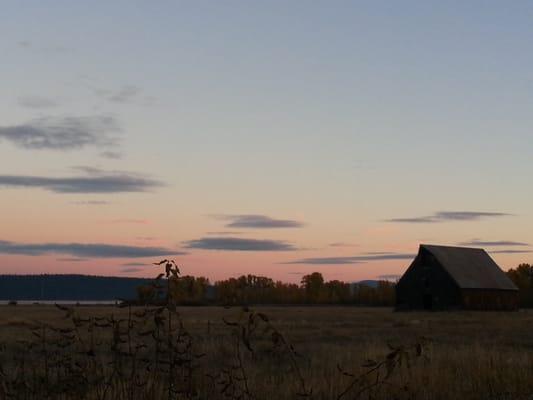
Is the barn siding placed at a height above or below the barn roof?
below

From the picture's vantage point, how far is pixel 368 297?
119562mm

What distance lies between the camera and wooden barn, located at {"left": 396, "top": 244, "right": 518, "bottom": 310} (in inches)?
2741

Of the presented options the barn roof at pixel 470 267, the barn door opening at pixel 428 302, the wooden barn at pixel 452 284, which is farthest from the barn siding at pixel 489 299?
the barn door opening at pixel 428 302

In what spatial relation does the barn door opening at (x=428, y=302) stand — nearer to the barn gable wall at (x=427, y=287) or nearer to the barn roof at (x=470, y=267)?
the barn gable wall at (x=427, y=287)

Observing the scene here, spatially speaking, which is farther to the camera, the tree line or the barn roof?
the tree line

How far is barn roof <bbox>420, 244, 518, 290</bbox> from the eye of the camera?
232ft

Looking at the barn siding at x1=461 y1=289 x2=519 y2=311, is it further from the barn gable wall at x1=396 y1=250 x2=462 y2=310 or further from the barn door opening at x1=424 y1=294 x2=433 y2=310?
the barn door opening at x1=424 y1=294 x2=433 y2=310

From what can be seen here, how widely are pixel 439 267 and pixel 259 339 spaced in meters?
49.5

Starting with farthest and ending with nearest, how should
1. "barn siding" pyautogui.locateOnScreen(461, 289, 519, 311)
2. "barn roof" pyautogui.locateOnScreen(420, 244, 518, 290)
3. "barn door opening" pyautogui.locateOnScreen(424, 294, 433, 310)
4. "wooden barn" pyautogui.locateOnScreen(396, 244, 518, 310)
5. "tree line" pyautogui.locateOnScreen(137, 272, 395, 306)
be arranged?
1. "tree line" pyautogui.locateOnScreen(137, 272, 395, 306)
2. "barn door opening" pyautogui.locateOnScreen(424, 294, 433, 310)
3. "barn roof" pyautogui.locateOnScreen(420, 244, 518, 290)
4. "wooden barn" pyautogui.locateOnScreen(396, 244, 518, 310)
5. "barn siding" pyautogui.locateOnScreen(461, 289, 519, 311)

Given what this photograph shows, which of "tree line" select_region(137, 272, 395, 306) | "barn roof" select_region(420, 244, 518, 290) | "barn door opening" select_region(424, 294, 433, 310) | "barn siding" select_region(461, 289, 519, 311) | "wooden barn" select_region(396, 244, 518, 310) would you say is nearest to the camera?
"barn siding" select_region(461, 289, 519, 311)

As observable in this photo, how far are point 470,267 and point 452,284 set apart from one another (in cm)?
462

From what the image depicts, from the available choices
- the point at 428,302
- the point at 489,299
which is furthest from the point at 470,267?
the point at 428,302

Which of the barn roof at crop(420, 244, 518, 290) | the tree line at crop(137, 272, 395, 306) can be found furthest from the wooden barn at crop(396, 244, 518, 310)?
the tree line at crop(137, 272, 395, 306)

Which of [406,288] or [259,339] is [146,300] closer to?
[259,339]
